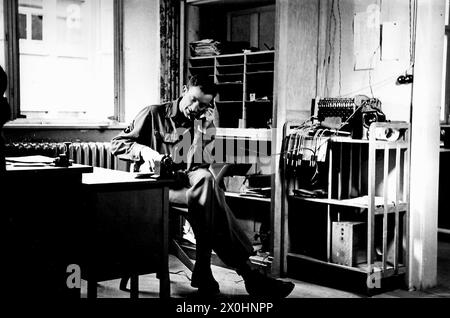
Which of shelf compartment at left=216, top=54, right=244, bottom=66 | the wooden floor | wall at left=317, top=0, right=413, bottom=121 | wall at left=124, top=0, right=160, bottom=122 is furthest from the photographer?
wall at left=124, top=0, right=160, bottom=122

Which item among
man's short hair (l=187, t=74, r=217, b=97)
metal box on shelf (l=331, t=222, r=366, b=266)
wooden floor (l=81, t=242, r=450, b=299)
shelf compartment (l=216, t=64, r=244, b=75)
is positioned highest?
shelf compartment (l=216, t=64, r=244, b=75)

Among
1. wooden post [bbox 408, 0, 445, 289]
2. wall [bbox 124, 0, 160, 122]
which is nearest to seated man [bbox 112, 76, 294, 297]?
wooden post [bbox 408, 0, 445, 289]

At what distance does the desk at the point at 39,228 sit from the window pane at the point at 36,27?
2.77 meters

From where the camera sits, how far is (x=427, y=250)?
15.2 ft

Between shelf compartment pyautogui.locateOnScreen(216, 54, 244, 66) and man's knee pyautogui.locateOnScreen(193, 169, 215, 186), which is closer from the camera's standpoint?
man's knee pyautogui.locateOnScreen(193, 169, 215, 186)

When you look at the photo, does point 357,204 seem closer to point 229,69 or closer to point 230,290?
point 230,290

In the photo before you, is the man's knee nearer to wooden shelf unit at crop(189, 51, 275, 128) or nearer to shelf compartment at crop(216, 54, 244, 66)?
wooden shelf unit at crop(189, 51, 275, 128)

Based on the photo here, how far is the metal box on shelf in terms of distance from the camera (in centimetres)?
454

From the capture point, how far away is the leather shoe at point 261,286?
4.23m

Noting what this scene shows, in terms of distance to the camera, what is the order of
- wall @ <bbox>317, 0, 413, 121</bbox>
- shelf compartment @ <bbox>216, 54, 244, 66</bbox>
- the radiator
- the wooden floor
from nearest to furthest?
1. the wooden floor
2. wall @ <bbox>317, 0, 413, 121</bbox>
3. the radiator
4. shelf compartment @ <bbox>216, 54, 244, 66</bbox>

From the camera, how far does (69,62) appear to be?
5.94m

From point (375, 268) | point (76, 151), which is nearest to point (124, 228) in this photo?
point (375, 268)

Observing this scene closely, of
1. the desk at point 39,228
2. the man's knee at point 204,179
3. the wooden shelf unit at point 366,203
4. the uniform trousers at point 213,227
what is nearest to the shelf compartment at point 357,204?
the wooden shelf unit at point 366,203
